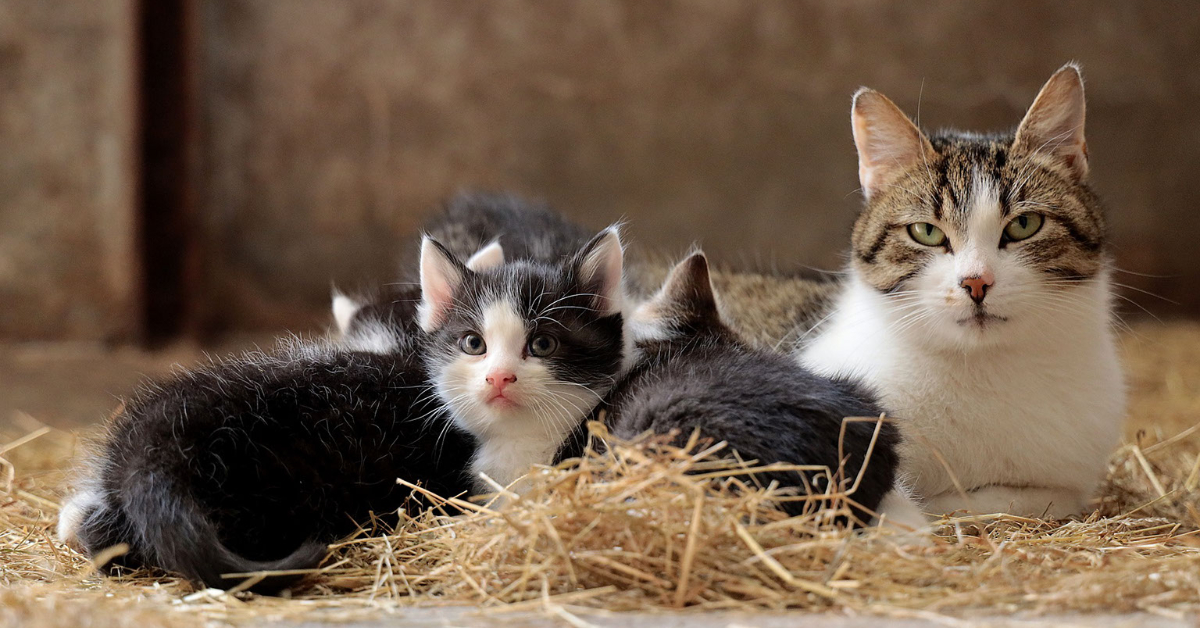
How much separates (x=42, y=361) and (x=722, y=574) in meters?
4.73

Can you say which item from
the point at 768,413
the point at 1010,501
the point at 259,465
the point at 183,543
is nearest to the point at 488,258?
the point at 259,465

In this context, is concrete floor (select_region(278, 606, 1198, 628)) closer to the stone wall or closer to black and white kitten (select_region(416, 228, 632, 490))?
black and white kitten (select_region(416, 228, 632, 490))

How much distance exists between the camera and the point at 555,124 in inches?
236

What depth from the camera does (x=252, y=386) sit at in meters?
2.24

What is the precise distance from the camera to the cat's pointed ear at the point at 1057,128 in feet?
8.14

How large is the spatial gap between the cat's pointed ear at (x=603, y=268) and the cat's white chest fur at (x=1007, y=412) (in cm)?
61

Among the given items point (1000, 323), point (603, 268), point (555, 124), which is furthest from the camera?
point (555, 124)

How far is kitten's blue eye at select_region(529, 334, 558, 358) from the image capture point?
7.65ft

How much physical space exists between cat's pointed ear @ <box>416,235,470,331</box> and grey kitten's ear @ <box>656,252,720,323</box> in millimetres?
519

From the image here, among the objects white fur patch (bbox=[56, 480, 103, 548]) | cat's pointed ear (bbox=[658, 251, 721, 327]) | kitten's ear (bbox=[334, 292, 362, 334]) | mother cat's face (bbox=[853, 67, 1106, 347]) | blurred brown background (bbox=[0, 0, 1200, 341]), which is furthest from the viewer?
blurred brown background (bbox=[0, 0, 1200, 341])

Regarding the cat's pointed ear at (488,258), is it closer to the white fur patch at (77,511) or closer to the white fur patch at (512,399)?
the white fur patch at (512,399)

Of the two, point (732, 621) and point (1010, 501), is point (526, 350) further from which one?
point (1010, 501)

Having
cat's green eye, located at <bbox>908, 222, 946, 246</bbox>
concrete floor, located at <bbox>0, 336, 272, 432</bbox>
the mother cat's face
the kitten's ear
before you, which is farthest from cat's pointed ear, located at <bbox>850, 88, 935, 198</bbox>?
concrete floor, located at <bbox>0, 336, 272, 432</bbox>

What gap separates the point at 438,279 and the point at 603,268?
1.37 ft
